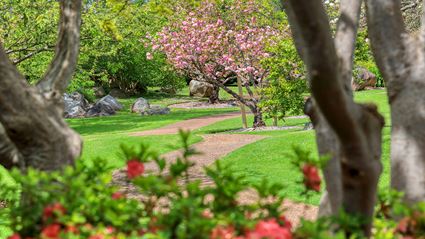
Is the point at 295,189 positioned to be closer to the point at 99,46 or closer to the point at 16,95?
the point at 16,95

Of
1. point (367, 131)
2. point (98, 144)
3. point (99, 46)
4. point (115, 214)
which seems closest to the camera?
point (115, 214)

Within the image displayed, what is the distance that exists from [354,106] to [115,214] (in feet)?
4.93

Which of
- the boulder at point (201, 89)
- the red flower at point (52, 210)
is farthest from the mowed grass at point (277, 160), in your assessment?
the boulder at point (201, 89)

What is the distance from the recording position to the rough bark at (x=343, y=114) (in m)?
2.71

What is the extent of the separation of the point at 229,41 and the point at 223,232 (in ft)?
73.7

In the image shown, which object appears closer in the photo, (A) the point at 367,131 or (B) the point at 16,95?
(A) the point at 367,131

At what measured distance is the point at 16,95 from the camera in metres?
3.77

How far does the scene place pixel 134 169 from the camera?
3266mm

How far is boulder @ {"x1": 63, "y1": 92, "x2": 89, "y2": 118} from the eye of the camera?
124 ft

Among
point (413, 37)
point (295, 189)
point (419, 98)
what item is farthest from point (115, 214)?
point (295, 189)

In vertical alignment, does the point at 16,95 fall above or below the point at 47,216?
above

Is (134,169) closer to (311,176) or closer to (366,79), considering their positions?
(311,176)

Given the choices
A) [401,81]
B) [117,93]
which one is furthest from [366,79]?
[401,81]

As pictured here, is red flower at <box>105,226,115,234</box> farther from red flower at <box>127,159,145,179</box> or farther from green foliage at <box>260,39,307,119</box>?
green foliage at <box>260,39,307,119</box>
